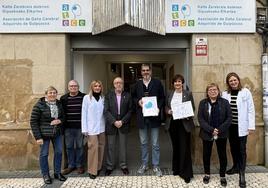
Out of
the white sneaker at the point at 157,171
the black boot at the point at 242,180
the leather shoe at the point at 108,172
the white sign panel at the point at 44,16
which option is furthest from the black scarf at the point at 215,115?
the white sign panel at the point at 44,16

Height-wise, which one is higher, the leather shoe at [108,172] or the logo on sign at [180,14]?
the logo on sign at [180,14]

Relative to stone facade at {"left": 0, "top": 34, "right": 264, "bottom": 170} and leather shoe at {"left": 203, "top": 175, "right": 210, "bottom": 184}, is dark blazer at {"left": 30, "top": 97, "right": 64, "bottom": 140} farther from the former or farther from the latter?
leather shoe at {"left": 203, "top": 175, "right": 210, "bottom": 184}

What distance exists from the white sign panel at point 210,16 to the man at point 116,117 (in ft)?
5.38

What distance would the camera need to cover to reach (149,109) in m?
6.32

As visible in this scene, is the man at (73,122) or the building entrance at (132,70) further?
the building entrance at (132,70)

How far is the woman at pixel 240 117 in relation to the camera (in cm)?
581

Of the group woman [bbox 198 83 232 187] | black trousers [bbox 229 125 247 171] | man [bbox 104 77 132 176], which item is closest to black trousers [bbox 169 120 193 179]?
woman [bbox 198 83 232 187]

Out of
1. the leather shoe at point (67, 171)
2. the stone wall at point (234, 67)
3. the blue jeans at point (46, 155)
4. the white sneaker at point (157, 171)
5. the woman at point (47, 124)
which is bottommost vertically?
the leather shoe at point (67, 171)

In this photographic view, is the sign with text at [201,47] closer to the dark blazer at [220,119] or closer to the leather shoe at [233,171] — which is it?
the dark blazer at [220,119]

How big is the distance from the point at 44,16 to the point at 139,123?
280 centimetres

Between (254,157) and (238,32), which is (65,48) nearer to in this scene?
(238,32)

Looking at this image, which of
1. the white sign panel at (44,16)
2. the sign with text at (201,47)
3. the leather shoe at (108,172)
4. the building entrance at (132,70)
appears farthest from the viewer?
the building entrance at (132,70)

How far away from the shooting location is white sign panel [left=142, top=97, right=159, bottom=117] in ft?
20.7

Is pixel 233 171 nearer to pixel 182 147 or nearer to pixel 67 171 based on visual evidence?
pixel 182 147
